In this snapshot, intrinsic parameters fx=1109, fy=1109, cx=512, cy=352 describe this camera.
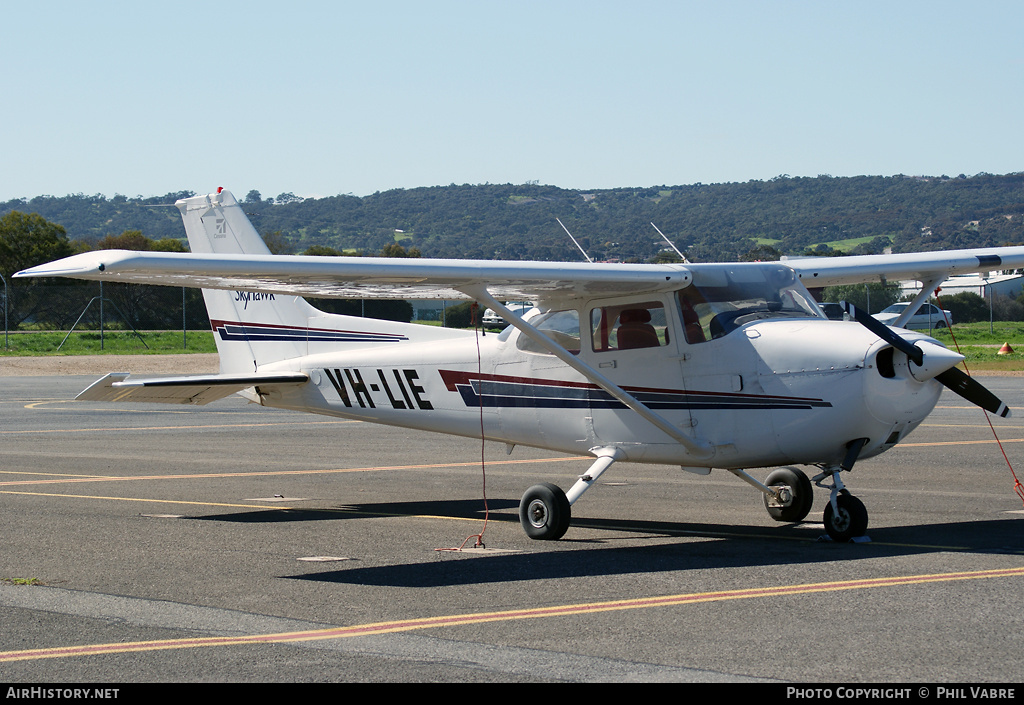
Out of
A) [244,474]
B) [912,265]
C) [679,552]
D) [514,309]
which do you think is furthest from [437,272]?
[244,474]

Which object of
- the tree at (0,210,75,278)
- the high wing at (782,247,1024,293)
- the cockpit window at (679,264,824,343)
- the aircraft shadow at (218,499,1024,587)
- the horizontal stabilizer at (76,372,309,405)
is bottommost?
the aircraft shadow at (218,499,1024,587)

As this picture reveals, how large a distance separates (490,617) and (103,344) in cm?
4245

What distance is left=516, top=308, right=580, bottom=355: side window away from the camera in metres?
10.2

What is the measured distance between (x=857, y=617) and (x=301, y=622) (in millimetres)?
3171

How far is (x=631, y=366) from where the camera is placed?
32.3ft

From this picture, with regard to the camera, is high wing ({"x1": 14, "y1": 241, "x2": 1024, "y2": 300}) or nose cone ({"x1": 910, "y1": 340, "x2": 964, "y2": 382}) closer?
high wing ({"x1": 14, "y1": 241, "x2": 1024, "y2": 300})

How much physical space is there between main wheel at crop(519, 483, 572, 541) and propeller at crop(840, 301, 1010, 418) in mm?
2907

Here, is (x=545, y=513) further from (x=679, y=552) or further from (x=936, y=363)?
(x=936, y=363)

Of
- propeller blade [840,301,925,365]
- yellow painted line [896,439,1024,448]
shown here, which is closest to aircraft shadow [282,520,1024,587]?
propeller blade [840,301,925,365]

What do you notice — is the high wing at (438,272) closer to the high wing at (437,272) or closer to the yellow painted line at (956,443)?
the high wing at (437,272)

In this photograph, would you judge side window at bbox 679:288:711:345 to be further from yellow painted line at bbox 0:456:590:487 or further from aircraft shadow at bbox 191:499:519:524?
yellow painted line at bbox 0:456:590:487

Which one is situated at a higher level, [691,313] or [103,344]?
[691,313]

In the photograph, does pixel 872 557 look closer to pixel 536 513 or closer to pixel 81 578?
pixel 536 513
